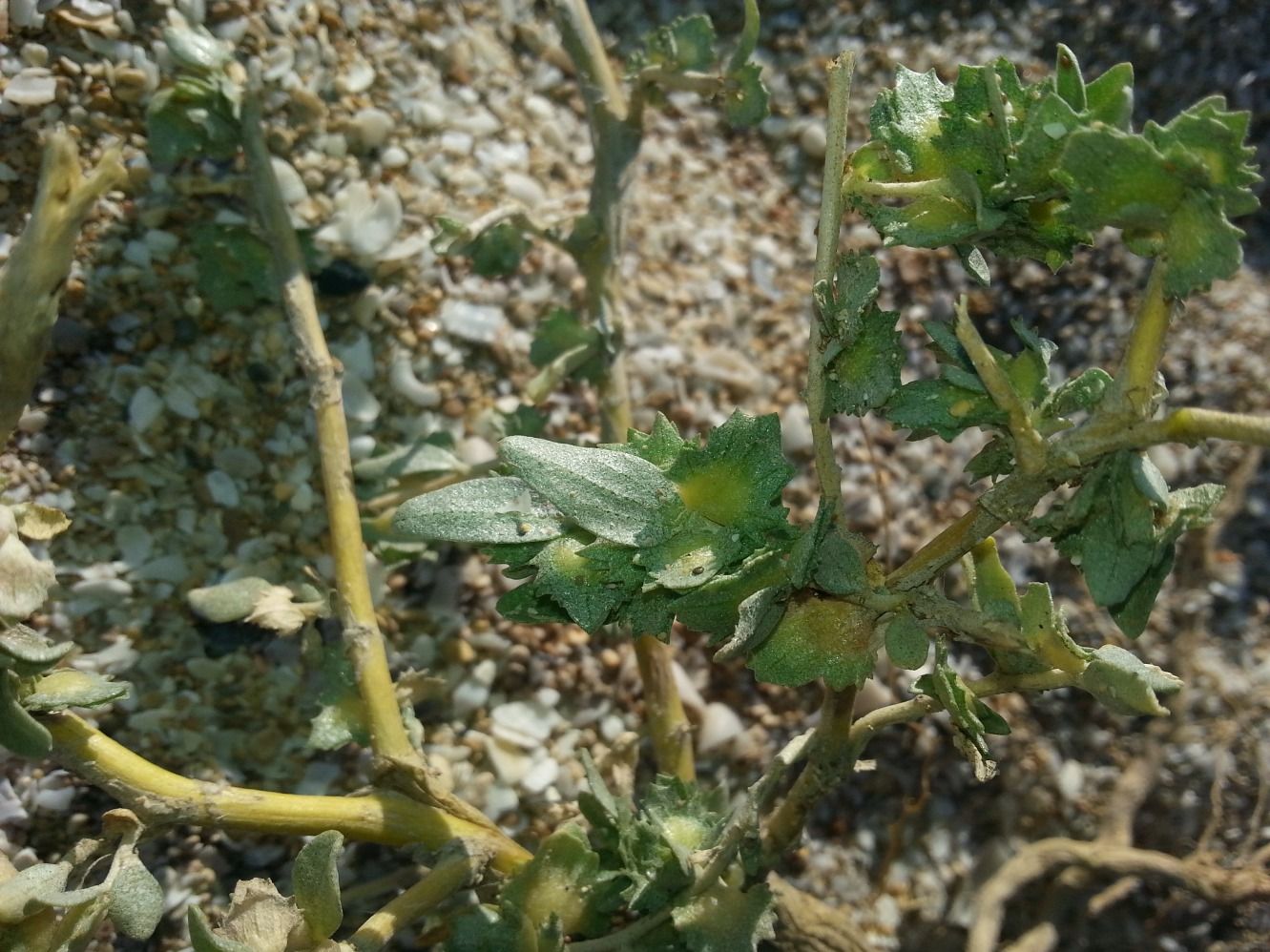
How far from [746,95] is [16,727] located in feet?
3.32

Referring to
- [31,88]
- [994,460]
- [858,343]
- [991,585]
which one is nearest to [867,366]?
[858,343]

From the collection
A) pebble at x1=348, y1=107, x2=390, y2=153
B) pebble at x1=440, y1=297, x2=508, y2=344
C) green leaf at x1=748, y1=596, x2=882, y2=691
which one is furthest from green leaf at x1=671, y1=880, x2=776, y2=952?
pebble at x1=348, y1=107, x2=390, y2=153

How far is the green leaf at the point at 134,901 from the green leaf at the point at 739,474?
0.55 meters

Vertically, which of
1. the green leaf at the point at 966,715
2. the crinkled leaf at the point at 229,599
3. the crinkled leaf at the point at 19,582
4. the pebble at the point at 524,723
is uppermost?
the green leaf at the point at 966,715

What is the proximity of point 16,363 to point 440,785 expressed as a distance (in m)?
0.60

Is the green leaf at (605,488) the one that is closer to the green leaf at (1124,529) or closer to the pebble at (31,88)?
the green leaf at (1124,529)

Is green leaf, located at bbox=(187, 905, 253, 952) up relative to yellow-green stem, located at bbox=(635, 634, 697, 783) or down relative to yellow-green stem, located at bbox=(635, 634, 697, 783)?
up

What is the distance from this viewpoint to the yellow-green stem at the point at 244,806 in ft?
3.35

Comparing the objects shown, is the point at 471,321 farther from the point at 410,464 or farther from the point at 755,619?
the point at 755,619

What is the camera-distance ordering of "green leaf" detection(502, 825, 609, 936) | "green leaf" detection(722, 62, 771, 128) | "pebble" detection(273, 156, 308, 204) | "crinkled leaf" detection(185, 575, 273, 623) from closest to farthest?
"green leaf" detection(502, 825, 609, 936), "crinkled leaf" detection(185, 575, 273, 623), "green leaf" detection(722, 62, 771, 128), "pebble" detection(273, 156, 308, 204)

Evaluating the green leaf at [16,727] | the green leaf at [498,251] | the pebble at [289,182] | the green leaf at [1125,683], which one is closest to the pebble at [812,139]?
the green leaf at [498,251]

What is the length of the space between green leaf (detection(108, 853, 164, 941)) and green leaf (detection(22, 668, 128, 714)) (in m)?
0.14

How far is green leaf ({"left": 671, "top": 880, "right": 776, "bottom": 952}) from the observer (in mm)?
1083

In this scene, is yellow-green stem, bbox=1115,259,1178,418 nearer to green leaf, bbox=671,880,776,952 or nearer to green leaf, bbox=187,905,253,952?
green leaf, bbox=671,880,776,952
